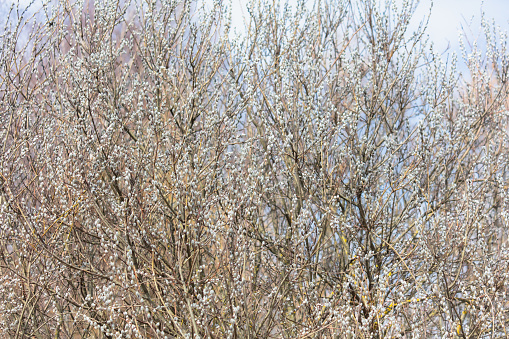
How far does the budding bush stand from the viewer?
4473mm

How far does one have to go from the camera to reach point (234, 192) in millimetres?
4270

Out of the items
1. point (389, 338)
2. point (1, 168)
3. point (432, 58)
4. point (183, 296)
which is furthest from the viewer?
point (432, 58)

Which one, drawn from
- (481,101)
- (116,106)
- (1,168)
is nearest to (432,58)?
(481,101)

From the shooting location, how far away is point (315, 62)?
7.36m

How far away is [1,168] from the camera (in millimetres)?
5477

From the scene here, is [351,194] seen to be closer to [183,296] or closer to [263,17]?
[183,296]

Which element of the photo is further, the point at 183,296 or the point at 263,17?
the point at 263,17

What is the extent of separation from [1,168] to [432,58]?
250 inches

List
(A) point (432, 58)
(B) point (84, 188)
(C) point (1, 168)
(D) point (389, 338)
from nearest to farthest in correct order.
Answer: (D) point (389, 338) → (B) point (84, 188) → (C) point (1, 168) → (A) point (432, 58)

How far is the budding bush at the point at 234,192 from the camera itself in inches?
176

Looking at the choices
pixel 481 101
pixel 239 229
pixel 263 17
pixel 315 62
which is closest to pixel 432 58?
pixel 481 101

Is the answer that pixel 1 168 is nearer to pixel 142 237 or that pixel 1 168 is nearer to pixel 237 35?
pixel 142 237

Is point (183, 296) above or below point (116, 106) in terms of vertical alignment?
below

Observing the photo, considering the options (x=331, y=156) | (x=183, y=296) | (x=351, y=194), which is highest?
(x=331, y=156)
